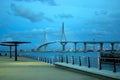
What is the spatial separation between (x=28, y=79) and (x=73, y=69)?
7704mm

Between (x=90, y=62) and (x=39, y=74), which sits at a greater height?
(x=90, y=62)

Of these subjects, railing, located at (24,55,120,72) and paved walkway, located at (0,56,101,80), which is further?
railing, located at (24,55,120,72)

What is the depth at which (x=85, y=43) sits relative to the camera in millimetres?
158625

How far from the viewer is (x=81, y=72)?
74.3ft

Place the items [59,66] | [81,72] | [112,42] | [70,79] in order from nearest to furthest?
[70,79]
[81,72]
[59,66]
[112,42]

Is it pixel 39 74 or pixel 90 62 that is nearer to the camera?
pixel 39 74

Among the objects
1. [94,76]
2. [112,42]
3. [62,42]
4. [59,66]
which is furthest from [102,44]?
[94,76]

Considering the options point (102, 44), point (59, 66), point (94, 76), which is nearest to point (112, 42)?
point (102, 44)

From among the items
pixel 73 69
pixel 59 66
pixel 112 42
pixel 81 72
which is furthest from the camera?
pixel 112 42

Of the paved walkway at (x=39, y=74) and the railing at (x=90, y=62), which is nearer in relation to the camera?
the paved walkway at (x=39, y=74)

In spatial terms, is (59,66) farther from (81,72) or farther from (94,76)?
(94,76)

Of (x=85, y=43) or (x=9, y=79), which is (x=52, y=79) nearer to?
(x=9, y=79)

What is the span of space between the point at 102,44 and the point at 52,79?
141 m

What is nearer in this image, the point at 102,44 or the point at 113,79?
the point at 113,79
